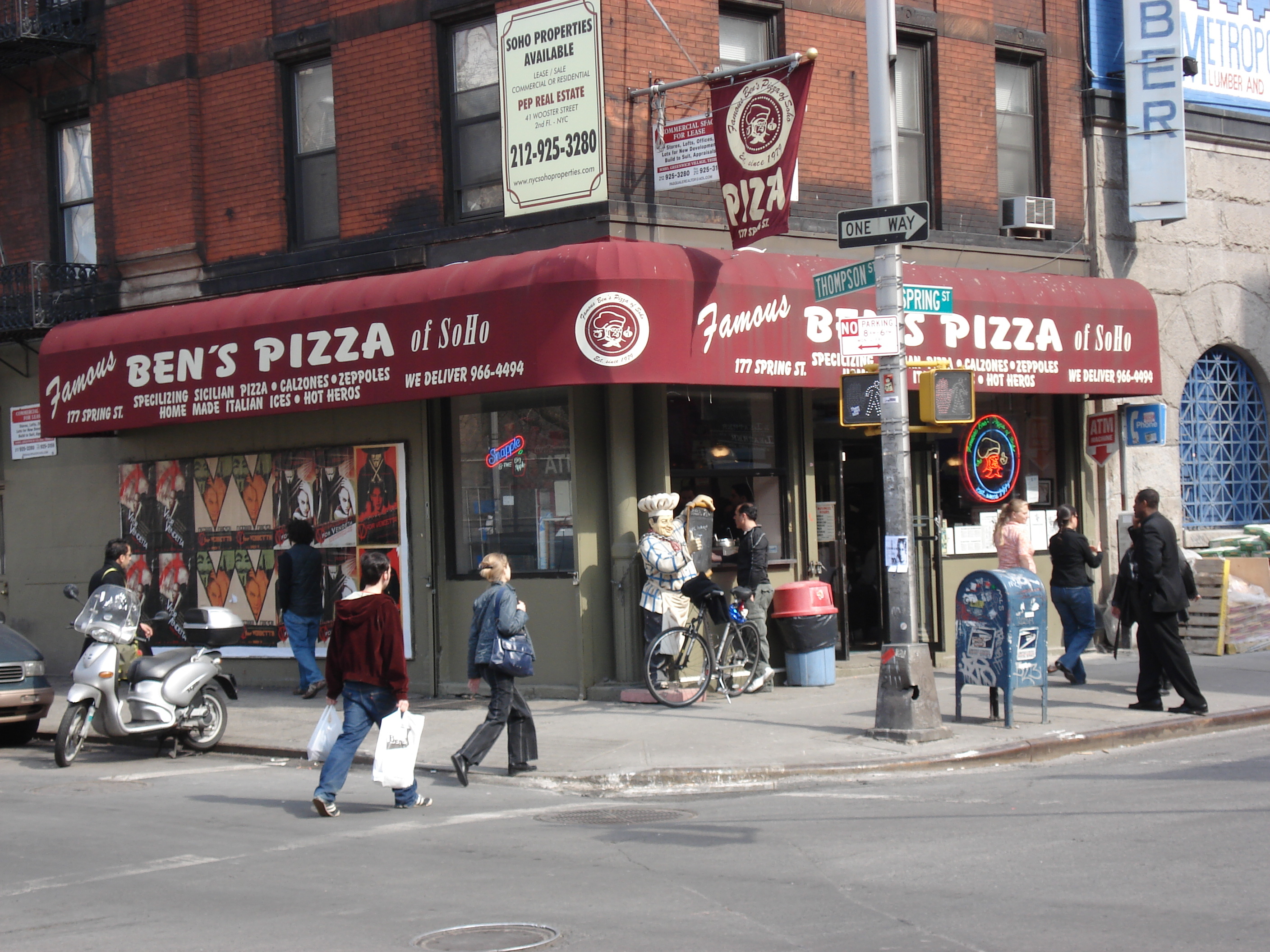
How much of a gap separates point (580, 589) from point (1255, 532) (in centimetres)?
955

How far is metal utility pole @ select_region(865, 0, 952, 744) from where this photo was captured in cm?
1116

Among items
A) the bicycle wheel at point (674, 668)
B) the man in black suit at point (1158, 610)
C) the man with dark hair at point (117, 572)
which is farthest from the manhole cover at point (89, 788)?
the man in black suit at point (1158, 610)

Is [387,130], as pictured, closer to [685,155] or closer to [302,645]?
[685,155]

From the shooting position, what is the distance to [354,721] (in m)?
9.22

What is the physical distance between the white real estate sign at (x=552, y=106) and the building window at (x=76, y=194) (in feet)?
23.8

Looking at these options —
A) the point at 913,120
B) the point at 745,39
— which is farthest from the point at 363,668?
the point at 913,120

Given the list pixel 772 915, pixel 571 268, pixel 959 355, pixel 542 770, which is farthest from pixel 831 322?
pixel 772 915

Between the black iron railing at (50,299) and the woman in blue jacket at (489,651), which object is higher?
the black iron railing at (50,299)

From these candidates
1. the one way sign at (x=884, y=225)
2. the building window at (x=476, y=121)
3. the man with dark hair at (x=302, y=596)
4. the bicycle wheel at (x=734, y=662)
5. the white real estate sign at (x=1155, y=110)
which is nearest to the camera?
the one way sign at (x=884, y=225)

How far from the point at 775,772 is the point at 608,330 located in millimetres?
4529

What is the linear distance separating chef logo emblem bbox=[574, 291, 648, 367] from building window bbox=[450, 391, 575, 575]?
1328 mm

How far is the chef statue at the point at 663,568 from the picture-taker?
43.5ft

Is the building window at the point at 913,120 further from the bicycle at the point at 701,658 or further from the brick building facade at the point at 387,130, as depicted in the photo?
the bicycle at the point at 701,658

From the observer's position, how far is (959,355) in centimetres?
1503
